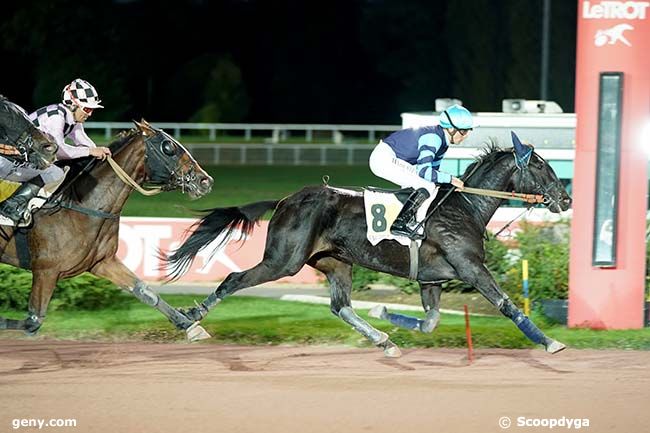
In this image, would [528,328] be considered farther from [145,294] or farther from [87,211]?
[87,211]

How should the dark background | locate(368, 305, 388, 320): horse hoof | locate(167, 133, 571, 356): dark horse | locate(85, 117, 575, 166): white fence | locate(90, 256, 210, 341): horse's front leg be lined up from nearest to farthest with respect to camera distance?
locate(167, 133, 571, 356): dark horse < locate(90, 256, 210, 341): horse's front leg < locate(368, 305, 388, 320): horse hoof < locate(85, 117, 575, 166): white fence < the dark background

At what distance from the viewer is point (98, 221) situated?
28.8 ft

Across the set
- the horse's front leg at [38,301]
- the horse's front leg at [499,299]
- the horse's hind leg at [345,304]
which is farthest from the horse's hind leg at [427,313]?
the horse's front leg at [38,301]

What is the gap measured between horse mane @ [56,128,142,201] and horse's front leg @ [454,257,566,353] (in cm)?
256

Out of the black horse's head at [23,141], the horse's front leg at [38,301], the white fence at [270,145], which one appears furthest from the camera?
the white fence at [270,145]

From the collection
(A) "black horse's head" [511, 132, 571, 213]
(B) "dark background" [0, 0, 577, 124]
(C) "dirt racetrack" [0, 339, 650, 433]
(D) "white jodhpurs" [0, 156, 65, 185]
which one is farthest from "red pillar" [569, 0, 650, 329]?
(B) "dark background" [0, 0, 577, 124]

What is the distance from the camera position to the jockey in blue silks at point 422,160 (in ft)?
28.7

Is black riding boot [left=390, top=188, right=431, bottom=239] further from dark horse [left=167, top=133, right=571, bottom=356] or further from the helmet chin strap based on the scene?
the helmet chin strap

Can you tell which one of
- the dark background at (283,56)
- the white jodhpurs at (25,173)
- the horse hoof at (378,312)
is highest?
the dark background at (283,56)

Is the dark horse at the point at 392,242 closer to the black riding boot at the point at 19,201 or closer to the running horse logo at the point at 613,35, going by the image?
the black riding boot at the point at 19,201

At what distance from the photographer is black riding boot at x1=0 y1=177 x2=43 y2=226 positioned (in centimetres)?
856

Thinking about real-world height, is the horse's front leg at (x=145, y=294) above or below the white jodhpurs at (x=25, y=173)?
below

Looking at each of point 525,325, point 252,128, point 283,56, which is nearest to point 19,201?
point 525,325

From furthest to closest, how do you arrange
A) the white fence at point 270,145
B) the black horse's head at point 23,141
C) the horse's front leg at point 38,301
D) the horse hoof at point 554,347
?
the white fence at point 270,145 < the horse hoof at point 554,347 < the horse's front leg at point 38,301 < the black horse's head at point 23,141
